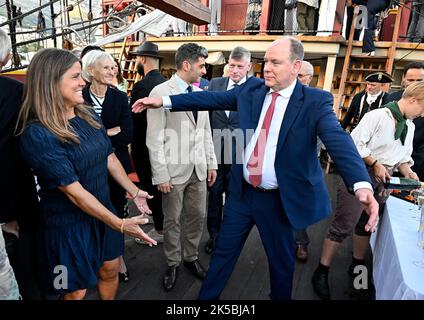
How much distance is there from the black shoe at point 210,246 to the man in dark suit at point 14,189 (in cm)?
159

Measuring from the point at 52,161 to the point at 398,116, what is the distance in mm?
2200

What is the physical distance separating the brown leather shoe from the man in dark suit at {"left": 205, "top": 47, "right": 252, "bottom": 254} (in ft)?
2.69

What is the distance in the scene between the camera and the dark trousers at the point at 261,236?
1.83 metres

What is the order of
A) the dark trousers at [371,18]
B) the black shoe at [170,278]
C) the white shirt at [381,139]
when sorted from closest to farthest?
the white shirt at [381,139] < the black shoe at [170,278] < the dark trousers at [371,18]

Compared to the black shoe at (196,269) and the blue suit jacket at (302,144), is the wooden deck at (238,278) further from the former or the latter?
the blue suit jacket at (302,144)

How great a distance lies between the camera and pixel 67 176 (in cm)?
136

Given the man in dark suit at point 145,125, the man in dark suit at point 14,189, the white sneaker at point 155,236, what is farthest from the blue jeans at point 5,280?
the white sneaker at point 155,236

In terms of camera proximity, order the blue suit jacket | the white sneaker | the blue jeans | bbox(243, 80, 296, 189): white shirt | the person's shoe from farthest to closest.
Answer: the white sneaker
the person's shoe
bbox(243, 80, 296, 189): white shirt
the blue suit jacket
the blue jeans

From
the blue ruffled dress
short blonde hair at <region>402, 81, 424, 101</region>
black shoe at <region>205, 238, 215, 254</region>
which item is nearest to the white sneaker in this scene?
black shoe at <region>205, 238, 215, 254</region>

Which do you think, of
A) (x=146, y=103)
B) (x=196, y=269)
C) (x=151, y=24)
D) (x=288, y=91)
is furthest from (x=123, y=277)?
(x=151, y=24)

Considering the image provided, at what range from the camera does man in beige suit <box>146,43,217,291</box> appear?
215cm

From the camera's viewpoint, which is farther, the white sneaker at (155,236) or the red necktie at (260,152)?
the white sneaker at (155,236)

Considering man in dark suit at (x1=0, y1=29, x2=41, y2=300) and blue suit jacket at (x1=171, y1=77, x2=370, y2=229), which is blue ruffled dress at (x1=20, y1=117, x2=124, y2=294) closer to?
man in dark suit at (x1=0, y1=29, x2=41, y2=300)

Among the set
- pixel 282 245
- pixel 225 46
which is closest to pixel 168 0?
pixel 282 245
